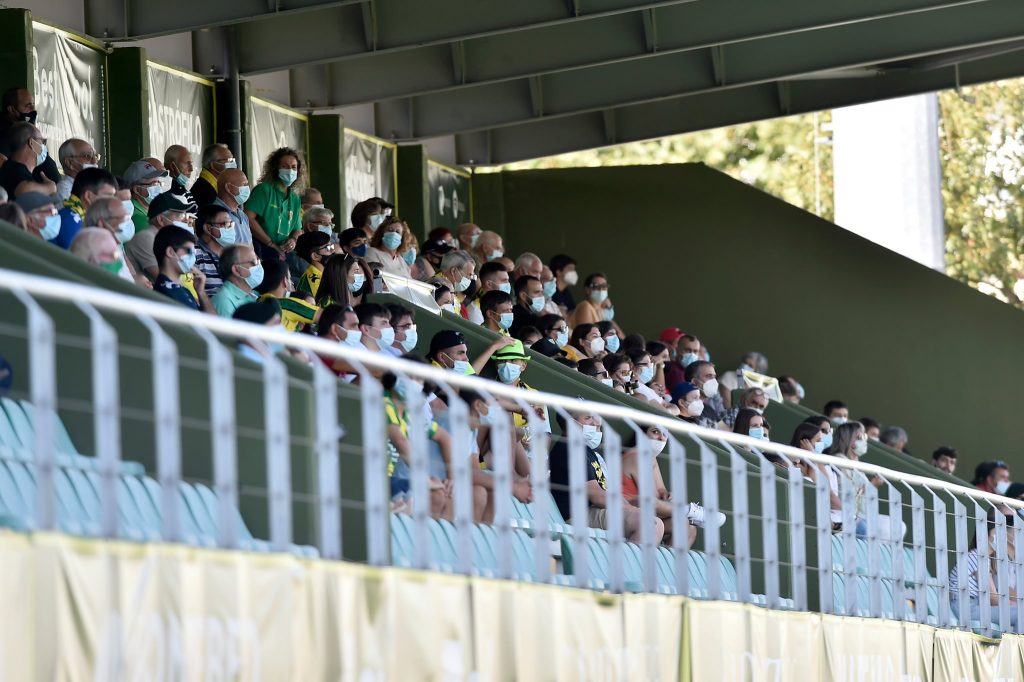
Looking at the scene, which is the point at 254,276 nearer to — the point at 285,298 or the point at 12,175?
the point at 285,298

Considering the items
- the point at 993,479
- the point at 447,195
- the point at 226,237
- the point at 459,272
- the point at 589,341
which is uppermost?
the point at 447,195

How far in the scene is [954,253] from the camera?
40.2 m

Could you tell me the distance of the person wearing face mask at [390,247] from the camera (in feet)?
40.7

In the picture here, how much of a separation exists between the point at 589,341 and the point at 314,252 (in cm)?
285

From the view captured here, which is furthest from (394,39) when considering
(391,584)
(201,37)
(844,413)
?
(391,584)

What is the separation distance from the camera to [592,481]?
30.7ft

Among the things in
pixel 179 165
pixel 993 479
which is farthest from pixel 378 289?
pixel 993 479

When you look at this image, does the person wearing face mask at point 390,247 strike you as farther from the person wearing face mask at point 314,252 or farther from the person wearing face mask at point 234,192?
the person wearing face mask at point 234,192

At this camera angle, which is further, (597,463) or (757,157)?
(757,157)

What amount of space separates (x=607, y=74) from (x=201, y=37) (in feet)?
14.1

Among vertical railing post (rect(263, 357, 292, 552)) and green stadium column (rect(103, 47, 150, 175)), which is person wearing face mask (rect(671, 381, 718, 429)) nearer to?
green stadium column (rect(103, 47, 150, 175))

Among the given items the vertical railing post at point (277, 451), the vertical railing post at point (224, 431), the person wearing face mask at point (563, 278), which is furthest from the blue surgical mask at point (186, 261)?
the person wearing face mask at point (563, 278)

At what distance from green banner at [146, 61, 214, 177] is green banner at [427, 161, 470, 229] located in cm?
408

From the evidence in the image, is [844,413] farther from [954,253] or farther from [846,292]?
[954,253]
